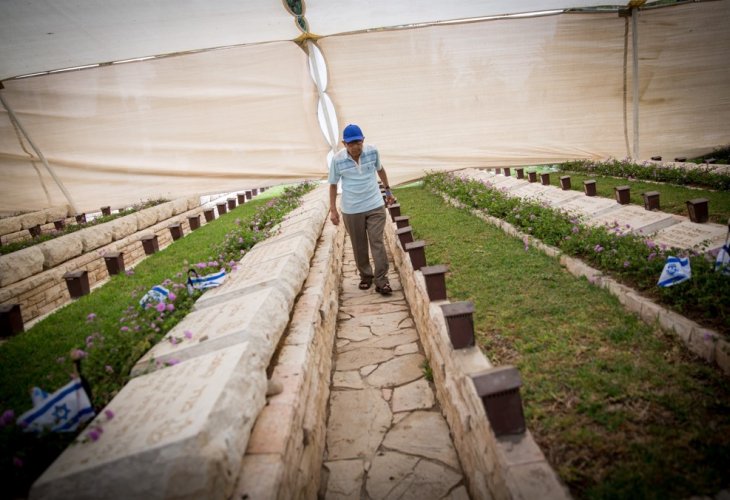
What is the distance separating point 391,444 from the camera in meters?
2.84

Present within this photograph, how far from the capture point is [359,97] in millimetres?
8805

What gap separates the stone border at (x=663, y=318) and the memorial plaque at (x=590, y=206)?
6.84 feet

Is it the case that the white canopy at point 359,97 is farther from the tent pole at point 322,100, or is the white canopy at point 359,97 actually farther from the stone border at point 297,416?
the stone border at point 297,416

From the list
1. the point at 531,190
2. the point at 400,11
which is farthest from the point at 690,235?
the point at 400,11

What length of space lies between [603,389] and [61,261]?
805cm

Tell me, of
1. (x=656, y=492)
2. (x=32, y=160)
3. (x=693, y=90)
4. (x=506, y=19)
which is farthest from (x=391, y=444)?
(x=693, y=90)

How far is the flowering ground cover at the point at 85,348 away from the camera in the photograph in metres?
1.88

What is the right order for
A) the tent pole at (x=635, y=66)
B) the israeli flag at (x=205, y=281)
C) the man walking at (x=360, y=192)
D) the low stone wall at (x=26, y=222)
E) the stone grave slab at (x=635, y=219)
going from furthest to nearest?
the low stone wall at (x=26, y=222)
the tent pole at (x=635, y=66)
the stone grave slab at (x=635, y=219)
the man walking at (x=360, y=192)
the israeli flag at (x=205, y=281)

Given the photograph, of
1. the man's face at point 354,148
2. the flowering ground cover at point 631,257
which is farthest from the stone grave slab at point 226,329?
the flowering ground cover at point 631,257

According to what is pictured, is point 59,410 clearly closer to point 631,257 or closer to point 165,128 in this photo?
point 631,257

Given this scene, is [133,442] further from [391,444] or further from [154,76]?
[154,76]

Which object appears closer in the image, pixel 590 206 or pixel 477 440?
pixel 477 440

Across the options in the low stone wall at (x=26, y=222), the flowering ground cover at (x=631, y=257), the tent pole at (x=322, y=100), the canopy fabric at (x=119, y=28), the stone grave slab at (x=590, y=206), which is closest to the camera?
the flowering ground cover at (x=631, y=257)

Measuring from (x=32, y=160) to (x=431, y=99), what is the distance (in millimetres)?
8530
